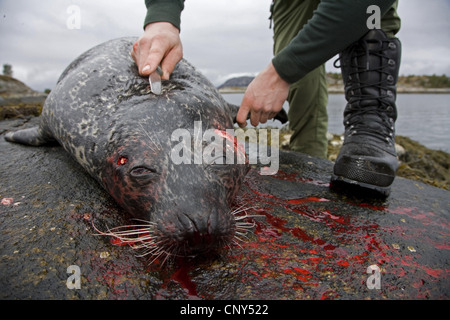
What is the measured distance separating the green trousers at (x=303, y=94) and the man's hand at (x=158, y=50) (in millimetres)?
2558

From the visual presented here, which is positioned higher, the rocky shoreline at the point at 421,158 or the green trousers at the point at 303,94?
the green trousers at the point at 303,94

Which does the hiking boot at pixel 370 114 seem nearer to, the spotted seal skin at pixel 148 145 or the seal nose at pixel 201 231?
the spotted seal skin at pixel 148 145

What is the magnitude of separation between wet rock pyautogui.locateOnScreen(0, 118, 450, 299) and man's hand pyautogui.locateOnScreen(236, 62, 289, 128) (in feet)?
3.15

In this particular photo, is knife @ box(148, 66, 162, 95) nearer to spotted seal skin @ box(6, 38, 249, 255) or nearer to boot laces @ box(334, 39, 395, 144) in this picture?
spotted seal skin @ box(6, 38, 249, 255)

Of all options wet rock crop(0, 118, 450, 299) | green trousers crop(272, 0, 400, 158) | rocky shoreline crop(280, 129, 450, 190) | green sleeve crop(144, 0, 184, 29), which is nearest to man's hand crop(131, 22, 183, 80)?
green sleeve crop(144, 0, 184, 29)

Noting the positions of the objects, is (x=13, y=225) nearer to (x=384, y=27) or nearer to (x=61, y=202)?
(x=61, y=202)

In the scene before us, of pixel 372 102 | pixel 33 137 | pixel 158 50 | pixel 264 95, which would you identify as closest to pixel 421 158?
pixel 372 102

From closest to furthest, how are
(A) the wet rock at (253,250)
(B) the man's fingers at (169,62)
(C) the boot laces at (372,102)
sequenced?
(A) the wet rock at (253,250)
(B) the man's fingers at (169,62)
(C) the boot laces at (372,102)

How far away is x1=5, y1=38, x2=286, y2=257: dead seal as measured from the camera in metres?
2.04

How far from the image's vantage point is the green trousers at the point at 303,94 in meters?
5.20

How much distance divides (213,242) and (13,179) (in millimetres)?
2391

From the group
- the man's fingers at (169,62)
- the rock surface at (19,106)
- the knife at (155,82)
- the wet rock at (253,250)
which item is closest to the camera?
the wet rock at (253,250)

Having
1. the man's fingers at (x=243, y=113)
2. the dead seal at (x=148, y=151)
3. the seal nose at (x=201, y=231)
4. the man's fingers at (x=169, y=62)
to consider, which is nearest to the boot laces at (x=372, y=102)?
the man's fingers at (x=243, y=113)

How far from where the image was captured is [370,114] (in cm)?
363
